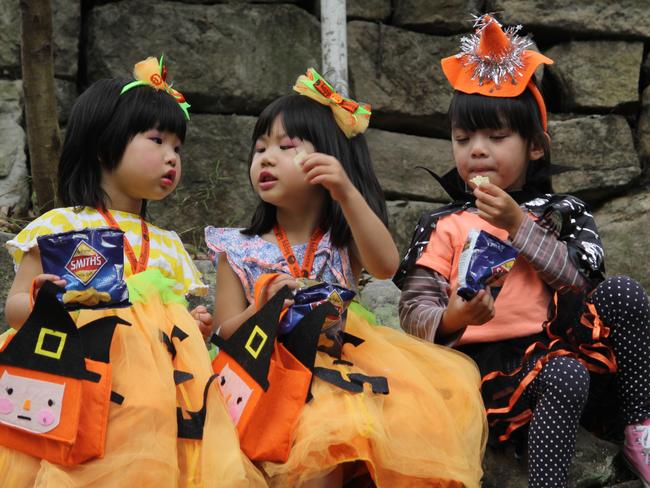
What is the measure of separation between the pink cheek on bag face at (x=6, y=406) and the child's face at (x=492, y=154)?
149 centimetres

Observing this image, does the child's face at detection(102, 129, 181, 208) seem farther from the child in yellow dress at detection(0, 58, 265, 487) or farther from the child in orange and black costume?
the child in orange and black costume

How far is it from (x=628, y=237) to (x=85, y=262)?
3342 mm

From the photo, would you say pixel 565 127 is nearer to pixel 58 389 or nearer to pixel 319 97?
Result: pixel 319 97

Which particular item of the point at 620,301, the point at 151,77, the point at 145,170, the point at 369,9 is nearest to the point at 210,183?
the point at 369,9

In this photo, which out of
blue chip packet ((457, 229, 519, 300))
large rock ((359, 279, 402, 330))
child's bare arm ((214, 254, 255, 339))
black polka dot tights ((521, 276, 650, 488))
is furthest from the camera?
large rock ((359, 279, 402, 330))

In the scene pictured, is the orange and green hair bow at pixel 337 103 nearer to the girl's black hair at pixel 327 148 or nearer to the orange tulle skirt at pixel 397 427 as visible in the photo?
the girl's black hair at pixel 327 148

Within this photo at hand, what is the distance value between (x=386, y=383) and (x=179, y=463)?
543mm

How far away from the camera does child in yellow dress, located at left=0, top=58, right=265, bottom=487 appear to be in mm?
1914

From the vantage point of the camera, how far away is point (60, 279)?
6.72ft

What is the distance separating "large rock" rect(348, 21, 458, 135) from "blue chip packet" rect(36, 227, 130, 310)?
2662 millimetres

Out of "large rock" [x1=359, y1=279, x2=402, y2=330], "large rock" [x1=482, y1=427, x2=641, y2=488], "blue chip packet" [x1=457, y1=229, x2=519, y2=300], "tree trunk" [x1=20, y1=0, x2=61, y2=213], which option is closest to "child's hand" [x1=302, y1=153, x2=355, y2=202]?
"blue chip packet" [x1=457, y1=229, x2=519, y2=300]

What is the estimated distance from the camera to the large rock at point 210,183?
4.31 metres

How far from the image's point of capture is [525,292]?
2584 millimetres

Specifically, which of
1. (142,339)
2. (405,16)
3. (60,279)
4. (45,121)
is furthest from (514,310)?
(405,16)
